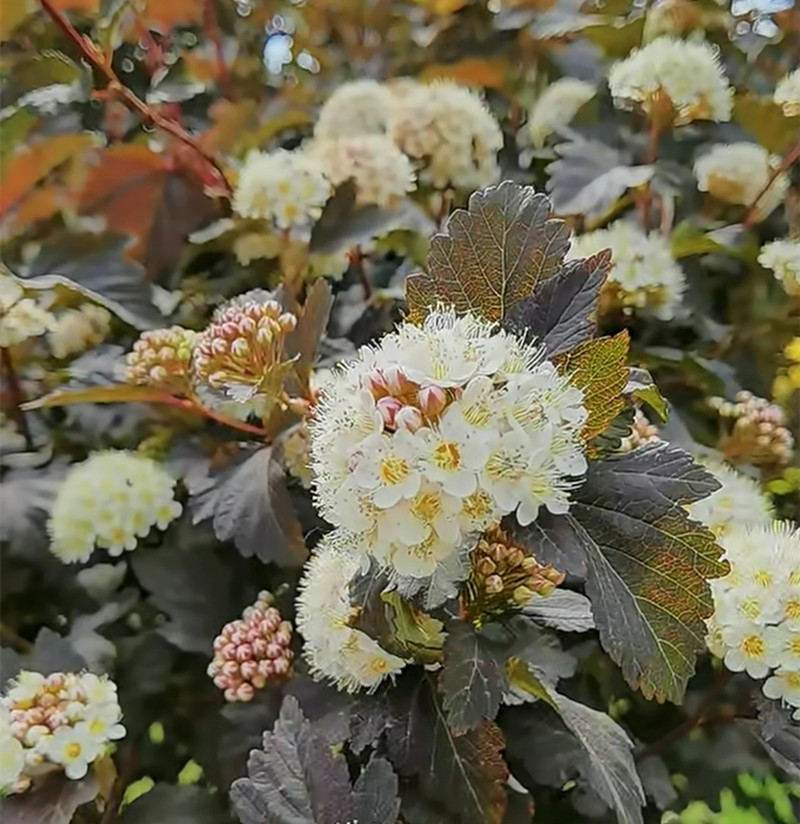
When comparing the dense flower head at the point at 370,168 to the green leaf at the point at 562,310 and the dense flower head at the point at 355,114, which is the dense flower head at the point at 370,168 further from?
the green leaf at the point at 562,310

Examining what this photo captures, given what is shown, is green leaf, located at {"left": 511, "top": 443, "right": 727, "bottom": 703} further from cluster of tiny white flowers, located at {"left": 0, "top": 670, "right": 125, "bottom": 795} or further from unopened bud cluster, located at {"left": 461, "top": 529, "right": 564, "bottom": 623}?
cluster of tiny white flowers, located at {"left": 0, "top": 670, "right": 125, "bottom": 795}

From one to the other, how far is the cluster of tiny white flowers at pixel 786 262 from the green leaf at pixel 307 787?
A: 38cm

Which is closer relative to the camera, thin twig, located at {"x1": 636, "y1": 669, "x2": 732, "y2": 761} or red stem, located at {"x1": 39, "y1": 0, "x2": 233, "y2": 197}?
thin twig, located at {"x1": 636, "y1": 669, "x2": 732, "y2": 761}

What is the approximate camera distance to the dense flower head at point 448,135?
0.78m

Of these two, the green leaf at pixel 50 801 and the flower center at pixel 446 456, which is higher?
the flower center at pixel 446 456

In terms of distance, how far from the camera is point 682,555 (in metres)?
0.41

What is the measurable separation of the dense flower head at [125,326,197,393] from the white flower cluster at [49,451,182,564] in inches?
3.3

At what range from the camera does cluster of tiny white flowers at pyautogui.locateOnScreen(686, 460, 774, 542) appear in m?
0.52

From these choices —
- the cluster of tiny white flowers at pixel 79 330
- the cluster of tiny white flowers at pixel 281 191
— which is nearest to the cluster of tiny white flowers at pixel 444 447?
the cluster of tiny white flowers at pixel 281 191

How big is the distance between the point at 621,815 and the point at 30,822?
11.0 inches

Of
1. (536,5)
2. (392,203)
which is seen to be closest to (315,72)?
(536,5)

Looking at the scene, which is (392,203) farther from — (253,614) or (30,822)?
(30,822)

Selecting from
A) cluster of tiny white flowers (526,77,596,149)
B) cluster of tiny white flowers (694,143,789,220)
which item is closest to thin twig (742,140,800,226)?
cluster of tiny white flowers (694,143,789,220)

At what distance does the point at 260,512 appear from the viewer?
58cm
